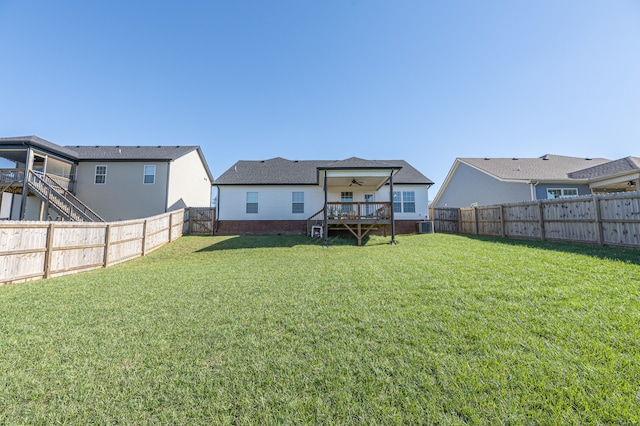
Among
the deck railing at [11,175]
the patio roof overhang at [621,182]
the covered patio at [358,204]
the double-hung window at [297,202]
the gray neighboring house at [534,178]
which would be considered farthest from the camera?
the double-hung window at [297,202]

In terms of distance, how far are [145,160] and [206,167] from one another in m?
5.61

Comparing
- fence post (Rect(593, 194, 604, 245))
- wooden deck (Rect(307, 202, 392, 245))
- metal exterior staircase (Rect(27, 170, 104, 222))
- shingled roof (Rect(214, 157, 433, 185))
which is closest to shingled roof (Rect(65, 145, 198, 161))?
metal exterior staircase (Rect(27, 170, 104, 222))

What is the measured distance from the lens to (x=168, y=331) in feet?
11.0

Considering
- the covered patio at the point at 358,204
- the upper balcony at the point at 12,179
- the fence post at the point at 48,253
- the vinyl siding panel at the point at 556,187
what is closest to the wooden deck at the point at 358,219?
the covered patio at the point at 358,204

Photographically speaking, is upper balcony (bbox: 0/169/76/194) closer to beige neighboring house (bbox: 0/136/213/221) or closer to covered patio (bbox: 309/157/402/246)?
beige neighboring house (bbox: 0/136/213/221)

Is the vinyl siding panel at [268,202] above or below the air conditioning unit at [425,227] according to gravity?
above

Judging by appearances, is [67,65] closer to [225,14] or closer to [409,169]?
[225,14]

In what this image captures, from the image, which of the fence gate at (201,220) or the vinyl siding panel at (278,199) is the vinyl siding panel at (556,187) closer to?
the vinyl siding panel at (278,199)

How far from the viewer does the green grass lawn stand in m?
2.03

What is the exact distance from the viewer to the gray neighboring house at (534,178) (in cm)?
1401

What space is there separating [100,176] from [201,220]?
796 cm

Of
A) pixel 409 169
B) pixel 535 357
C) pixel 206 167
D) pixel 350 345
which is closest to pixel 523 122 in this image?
pixel 409 169

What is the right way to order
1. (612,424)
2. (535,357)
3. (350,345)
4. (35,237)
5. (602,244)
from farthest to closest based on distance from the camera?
(602,244)
(35,237)
(350,345)
(535,357)
(612,424)

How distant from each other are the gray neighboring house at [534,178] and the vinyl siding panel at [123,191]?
23004 millimetres
